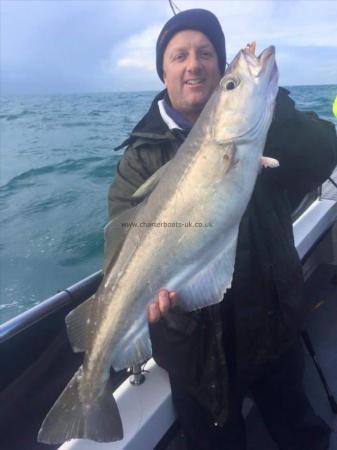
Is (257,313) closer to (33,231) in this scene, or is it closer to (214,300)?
(214,300)

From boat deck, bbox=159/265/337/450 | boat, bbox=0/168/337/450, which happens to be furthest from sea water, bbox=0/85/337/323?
boat deck, bbox=159/265/337/450

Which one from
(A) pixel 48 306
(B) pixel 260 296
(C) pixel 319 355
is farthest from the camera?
(C) pixel 319 355

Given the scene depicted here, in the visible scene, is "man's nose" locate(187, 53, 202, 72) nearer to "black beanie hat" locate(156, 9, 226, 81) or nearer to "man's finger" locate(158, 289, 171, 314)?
"black beanie hat" locate(156, 9, 226, 81)

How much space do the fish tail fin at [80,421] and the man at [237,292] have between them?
0.41 m

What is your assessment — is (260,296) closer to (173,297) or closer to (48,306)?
(173,297)

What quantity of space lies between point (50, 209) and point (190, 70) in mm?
7637

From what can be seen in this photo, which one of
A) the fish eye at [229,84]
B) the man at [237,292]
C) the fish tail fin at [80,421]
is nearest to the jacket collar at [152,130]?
the man at [237,292]

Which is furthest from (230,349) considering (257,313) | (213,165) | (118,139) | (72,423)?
(118,139)

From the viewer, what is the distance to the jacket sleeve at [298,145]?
86.1 inches

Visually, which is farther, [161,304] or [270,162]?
[161,304]

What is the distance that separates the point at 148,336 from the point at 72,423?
59 cm

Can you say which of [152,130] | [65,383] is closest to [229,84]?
[152,130]

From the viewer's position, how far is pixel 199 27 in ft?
8.29

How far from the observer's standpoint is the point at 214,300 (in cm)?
202
